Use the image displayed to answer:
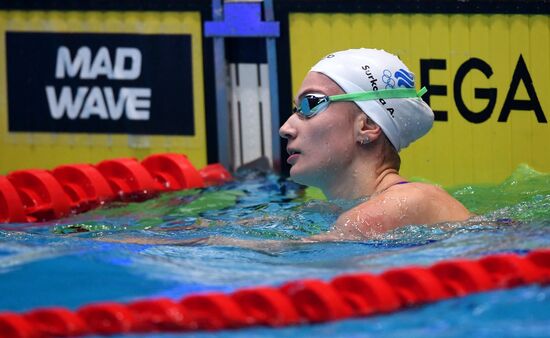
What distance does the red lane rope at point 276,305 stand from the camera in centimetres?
273

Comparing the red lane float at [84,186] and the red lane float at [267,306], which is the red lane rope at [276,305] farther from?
the red lane float at [84,186]

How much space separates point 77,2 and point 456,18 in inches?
87.5

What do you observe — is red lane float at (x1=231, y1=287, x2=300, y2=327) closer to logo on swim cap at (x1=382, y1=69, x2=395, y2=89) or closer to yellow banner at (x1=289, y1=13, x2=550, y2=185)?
logo on swim cap at (x1=382, y1=69, x2=395, y2=89)

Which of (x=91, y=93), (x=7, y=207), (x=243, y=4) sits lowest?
(x=7, y=207)

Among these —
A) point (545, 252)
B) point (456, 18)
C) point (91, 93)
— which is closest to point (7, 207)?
point (91, 93)

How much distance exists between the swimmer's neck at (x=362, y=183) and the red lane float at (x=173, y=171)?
1916 millimetres

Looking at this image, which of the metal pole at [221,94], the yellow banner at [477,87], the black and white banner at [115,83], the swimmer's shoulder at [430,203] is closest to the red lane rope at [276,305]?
the swimmer's shoulder at [430,203]

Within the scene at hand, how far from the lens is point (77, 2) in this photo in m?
6.55

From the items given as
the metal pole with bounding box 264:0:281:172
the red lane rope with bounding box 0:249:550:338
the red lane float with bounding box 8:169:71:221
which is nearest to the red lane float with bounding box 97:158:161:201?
the red lane float with bounding box 8:169:71:221

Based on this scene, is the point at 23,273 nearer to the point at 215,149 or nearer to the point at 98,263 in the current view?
the point at 98,263

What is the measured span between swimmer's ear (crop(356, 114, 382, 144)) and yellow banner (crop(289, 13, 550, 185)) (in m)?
2.08

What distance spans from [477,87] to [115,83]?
2.09 metres

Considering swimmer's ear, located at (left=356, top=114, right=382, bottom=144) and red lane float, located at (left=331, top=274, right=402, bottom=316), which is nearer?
red lane float, located at (left=331, top=274, right=402, bottom=316)

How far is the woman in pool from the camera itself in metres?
4.08
